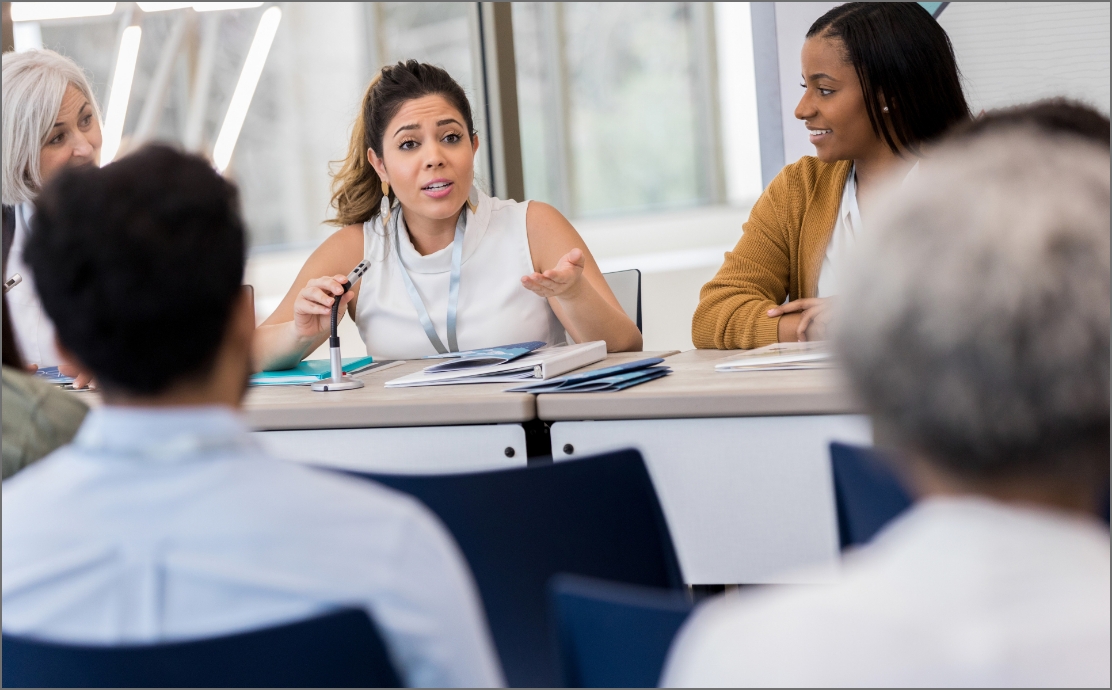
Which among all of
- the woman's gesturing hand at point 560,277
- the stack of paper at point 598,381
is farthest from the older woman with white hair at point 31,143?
the stack of paper at point 598,381

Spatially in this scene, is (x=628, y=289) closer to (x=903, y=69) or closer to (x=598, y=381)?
(x=903, y=69)

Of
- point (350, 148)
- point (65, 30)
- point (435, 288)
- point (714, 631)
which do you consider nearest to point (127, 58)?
point (350, 148)

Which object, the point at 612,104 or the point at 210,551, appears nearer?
the point at 210,551

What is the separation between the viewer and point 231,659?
2.24 ft

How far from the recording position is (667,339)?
18.0 ft

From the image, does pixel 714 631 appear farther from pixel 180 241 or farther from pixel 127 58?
pixel 127 58

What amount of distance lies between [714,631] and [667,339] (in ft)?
16.2

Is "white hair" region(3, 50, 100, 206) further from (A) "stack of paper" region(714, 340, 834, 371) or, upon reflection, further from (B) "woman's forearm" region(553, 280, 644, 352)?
(A) "stack of paper" region(714, 340, 834, 371)

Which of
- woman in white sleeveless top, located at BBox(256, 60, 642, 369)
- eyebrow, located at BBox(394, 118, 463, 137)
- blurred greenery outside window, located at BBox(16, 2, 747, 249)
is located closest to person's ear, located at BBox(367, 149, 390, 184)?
woman in white sleeveless top, located at BBox(256, 60, 642, 369)

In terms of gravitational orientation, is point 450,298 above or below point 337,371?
above

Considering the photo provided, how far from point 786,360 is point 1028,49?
2.36m

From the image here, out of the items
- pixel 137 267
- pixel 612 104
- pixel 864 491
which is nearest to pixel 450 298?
pixel 864 491

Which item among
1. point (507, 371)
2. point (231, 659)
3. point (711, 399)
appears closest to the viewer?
point (231, 659)

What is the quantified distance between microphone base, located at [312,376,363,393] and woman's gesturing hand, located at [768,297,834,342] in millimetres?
887
